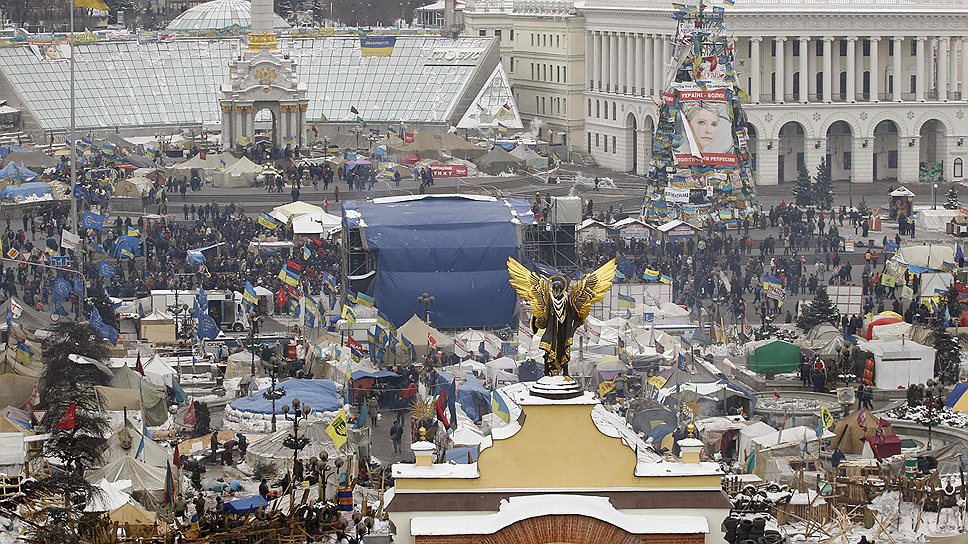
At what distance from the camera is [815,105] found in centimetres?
10100

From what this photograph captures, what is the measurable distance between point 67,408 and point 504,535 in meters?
20.6

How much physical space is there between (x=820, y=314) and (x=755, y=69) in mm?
44980

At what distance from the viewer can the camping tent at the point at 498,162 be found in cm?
9625

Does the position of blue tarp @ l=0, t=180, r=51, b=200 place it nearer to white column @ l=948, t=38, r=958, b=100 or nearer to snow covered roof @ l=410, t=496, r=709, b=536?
white column @ l=948, t=38, r=958, b=100

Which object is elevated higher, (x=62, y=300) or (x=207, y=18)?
(x=207, y=18)

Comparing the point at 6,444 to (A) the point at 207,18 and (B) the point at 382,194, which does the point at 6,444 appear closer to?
(B) the point at 382,194

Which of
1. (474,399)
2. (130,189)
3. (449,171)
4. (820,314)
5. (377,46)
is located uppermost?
(377,46)

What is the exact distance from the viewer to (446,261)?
60.8 meters

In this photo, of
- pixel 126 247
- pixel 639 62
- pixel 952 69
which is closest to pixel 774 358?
pixel 126 247

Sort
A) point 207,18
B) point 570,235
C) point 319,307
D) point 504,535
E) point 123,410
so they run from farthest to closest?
1. point 207,18
2. point 570,235
3. point 319,307
4. point 123,410
5. point 504,535

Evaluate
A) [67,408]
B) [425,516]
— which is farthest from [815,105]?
[425,516]

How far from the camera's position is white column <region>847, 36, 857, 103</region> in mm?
101625

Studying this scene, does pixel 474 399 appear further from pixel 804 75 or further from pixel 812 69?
pixel 812 69

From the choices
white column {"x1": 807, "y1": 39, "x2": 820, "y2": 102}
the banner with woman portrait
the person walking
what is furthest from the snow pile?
white column {"x1": 807, "y1": 39, "x2": 820, "y2": 102}
